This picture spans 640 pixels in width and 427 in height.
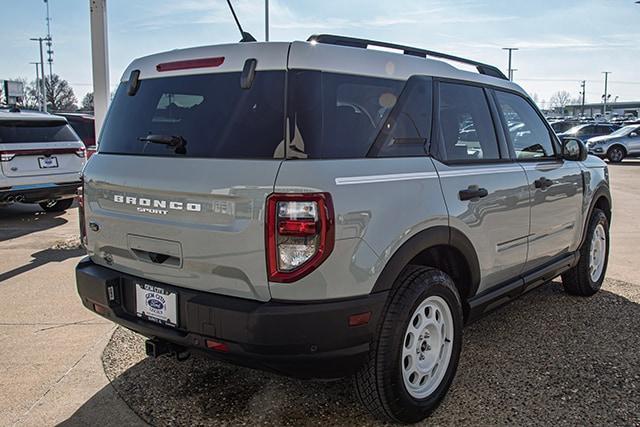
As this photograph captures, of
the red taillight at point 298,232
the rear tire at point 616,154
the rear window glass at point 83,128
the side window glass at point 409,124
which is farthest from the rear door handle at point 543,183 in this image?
the rear tire at point 616,154

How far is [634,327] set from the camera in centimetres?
437

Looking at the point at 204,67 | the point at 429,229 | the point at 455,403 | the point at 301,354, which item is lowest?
the point at 455,403

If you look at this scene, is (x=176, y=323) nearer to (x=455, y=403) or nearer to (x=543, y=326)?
(x=455, y=403)

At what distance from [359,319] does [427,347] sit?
72 centimetres

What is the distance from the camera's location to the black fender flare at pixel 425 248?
104 inches

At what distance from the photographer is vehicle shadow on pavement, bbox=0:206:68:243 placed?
817cm

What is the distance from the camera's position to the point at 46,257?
21.3 ft

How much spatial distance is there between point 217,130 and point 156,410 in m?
1.57

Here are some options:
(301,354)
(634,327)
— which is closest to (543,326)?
(634,327)

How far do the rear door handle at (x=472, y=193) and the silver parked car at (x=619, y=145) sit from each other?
22.2m

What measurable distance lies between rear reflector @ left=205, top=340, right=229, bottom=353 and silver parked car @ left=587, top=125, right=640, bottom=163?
23.6 metres

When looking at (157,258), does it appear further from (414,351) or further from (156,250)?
(414,351)

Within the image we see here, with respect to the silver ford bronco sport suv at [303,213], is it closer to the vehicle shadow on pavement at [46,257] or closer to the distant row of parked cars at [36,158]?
the vehicle shadow on pavement at [46,257]

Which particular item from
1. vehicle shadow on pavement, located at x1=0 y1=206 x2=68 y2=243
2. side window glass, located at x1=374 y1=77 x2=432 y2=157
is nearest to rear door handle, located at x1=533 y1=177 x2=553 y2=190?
side window glass, located at x1=374 y1=77 x2=432 y2=157
